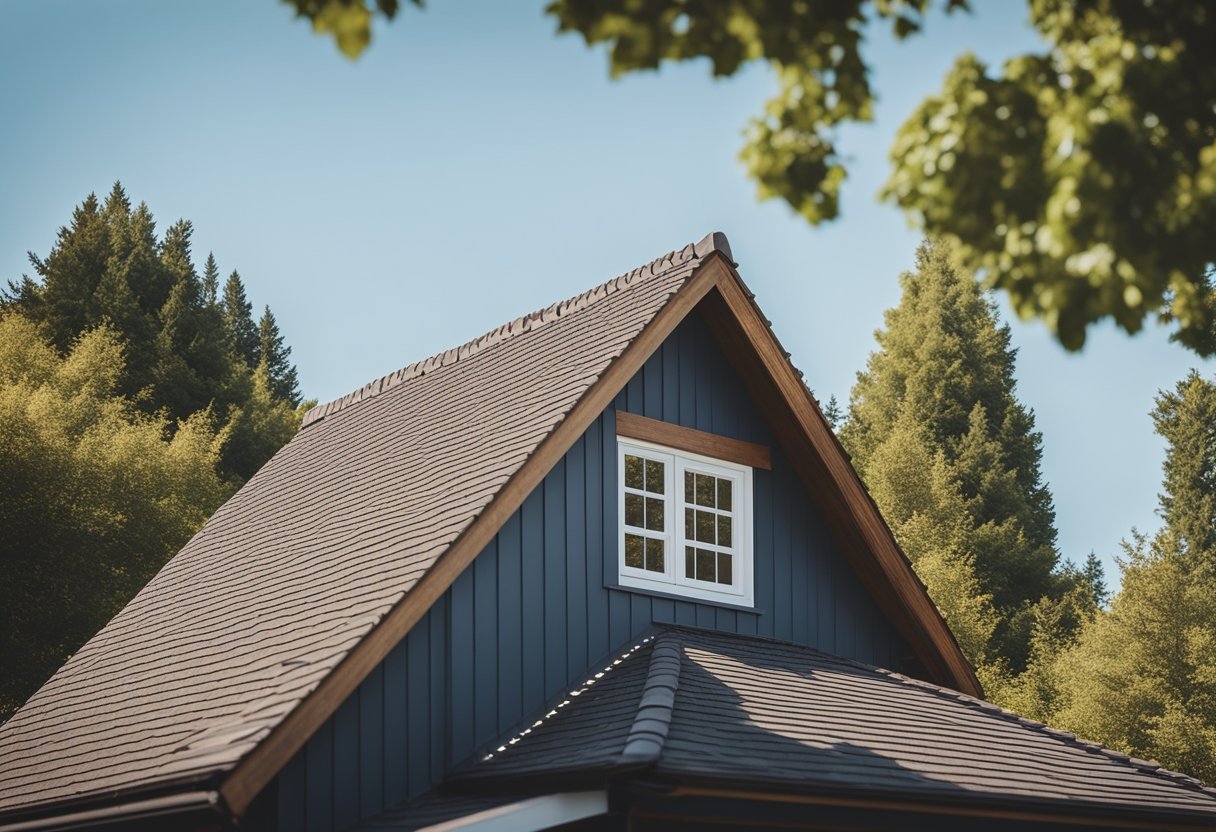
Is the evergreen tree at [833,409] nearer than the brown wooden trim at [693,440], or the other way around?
the brown wooden trim at [693,440]

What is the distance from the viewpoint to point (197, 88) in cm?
3148

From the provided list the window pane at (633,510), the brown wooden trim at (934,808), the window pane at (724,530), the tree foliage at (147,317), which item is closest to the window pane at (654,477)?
the window pane at (633,510)

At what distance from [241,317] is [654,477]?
49374 mm

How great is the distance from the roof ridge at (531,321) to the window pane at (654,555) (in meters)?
2.41

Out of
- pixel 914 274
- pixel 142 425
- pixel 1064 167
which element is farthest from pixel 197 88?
pixel 1064 167

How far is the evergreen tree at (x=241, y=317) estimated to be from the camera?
5503 cm

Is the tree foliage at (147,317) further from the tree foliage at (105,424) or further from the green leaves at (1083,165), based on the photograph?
the green leaves at (1083,165)

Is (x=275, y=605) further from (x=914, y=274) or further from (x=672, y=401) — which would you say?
(x=914, y=274)

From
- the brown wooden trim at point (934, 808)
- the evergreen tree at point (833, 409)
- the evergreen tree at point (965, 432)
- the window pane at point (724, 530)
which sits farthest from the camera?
the evergreen tree at point (833, 409)

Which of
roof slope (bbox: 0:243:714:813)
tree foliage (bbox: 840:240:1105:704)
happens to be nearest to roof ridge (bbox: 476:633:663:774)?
roof slope (bbox: 0:243:714:813)

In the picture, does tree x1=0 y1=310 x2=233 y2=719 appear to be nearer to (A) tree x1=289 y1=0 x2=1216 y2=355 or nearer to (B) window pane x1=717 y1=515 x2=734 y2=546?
(B) window pane x1=717 y1=515 x2=734 y2=546

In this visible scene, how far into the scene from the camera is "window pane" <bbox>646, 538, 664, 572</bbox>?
426 inches

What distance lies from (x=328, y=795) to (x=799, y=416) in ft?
16.9

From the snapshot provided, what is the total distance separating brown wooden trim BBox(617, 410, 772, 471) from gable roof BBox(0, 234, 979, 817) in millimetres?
389
